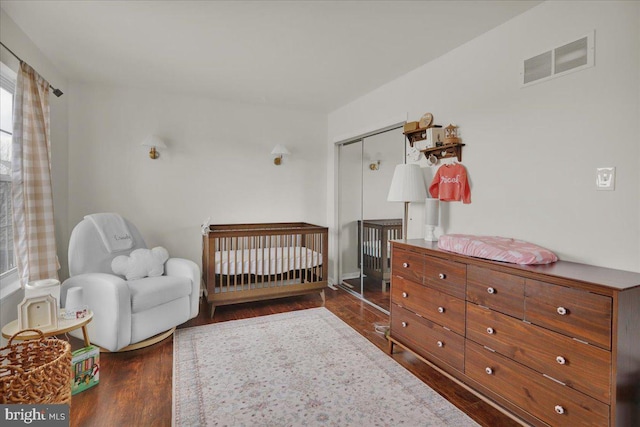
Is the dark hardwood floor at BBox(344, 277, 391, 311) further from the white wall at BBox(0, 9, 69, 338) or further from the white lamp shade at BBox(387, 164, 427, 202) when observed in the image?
the white wall at BBox(0, 9, 69, 338)

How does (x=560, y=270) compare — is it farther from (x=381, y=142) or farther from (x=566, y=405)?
(x=381, y=142)

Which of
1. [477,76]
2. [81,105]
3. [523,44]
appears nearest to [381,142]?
[477,76]

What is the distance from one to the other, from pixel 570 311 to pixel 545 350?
0.24m

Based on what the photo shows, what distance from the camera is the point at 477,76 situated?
247 centimetres

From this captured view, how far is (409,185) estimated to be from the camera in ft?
8.91

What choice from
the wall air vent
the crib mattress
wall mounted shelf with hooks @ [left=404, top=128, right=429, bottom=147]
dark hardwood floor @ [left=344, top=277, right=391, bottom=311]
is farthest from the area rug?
the wall air vent

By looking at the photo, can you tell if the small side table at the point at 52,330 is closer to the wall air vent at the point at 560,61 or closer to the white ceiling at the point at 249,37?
the white ceiling at the point at 249,37

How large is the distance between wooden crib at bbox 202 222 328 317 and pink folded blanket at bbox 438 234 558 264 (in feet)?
6.17

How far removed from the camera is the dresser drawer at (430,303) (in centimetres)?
203

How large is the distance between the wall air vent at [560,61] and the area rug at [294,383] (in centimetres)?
206

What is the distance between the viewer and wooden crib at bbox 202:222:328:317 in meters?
3.45

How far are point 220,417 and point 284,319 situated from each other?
4.91 ft

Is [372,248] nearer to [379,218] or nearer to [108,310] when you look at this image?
[379,218]

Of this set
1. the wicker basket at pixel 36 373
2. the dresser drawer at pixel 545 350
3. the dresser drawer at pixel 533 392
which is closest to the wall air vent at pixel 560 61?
the dresser drawer at pixel 545 350
